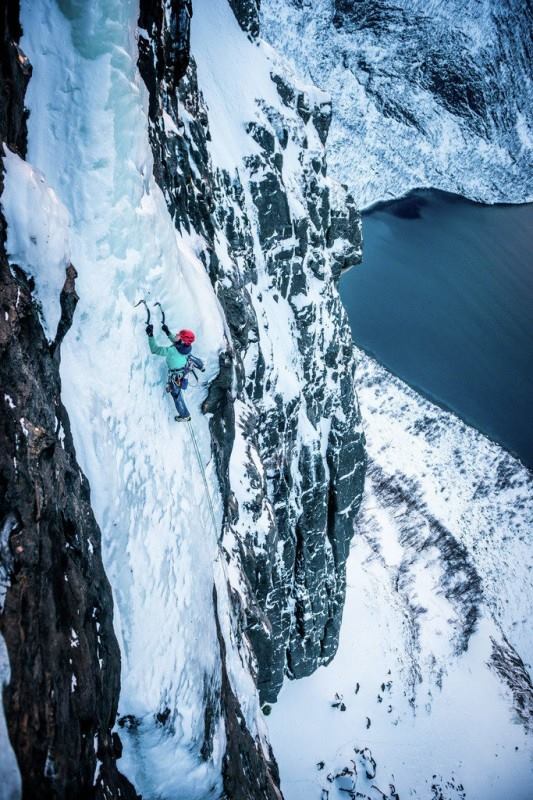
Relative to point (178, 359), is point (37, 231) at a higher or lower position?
higher

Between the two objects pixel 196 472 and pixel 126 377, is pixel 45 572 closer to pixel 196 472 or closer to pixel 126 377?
pixel 126 377

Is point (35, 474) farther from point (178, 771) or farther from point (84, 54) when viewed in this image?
point (84, 54)

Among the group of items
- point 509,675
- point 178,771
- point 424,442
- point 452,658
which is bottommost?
point 509,675

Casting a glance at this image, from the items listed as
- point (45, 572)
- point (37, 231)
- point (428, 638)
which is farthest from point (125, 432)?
point (428, 638)

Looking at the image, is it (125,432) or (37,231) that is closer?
(37,231)

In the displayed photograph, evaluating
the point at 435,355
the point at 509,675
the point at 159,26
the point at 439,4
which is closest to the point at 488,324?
the point at 435,355

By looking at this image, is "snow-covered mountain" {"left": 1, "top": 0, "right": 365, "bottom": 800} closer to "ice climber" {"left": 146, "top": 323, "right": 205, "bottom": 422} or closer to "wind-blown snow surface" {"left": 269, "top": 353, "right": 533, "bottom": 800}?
"ice climber" {"left": 146, "top": 323, "right": 205, "bottom": 422}

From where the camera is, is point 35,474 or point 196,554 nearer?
point 35,474
